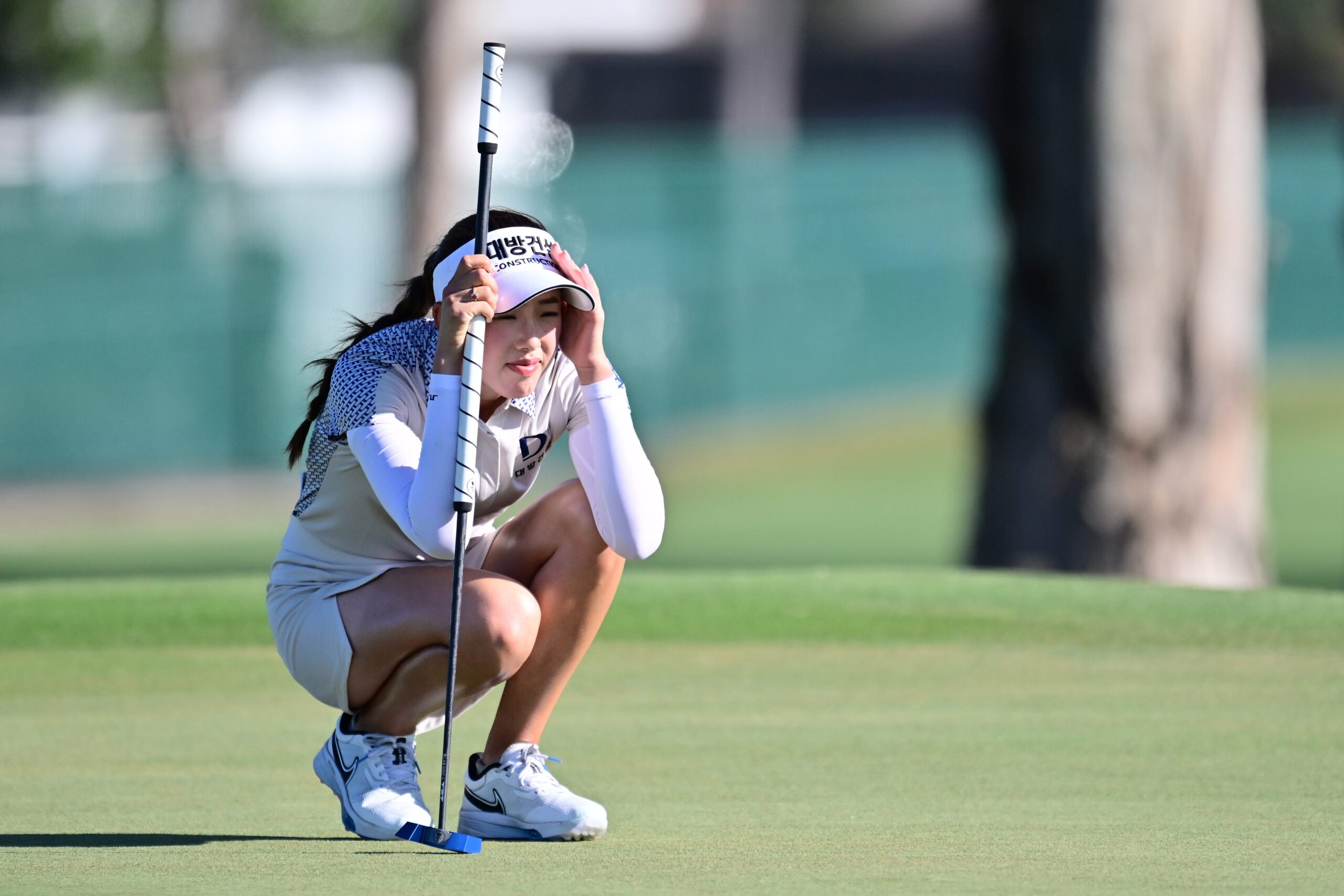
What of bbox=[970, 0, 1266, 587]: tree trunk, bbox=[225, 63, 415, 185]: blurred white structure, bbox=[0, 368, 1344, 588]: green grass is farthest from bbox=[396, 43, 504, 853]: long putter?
bbox=[225, 63, 415, 185]: blurred white structure

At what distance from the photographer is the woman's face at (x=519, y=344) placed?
3809 millimetres

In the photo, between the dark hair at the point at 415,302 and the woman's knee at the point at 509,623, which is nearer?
the woman's knee at the point at 509,623

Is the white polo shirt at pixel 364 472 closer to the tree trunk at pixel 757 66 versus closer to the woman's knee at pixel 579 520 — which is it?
the woman's knee at pixel 579 520

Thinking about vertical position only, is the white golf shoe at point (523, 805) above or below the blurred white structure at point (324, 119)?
below

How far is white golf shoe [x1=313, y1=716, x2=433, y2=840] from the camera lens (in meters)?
3.71

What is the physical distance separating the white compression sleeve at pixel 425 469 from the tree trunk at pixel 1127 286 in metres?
5.60

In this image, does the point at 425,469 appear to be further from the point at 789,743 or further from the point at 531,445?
the point at 789,743

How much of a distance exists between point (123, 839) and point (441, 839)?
1.81ft

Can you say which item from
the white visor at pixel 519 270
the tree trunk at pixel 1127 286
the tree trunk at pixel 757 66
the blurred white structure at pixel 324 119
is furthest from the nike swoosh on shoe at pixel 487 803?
the tree trunk at pixel 757 66

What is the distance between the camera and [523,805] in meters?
3.83

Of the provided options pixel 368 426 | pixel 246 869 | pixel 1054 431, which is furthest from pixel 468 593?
pixel 1054 431

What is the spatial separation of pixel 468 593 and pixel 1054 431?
562 cm

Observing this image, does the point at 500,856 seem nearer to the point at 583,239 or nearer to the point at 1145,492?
the point at 1145,492

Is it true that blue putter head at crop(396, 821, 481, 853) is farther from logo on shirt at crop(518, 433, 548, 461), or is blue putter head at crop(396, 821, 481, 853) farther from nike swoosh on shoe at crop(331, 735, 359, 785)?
logo on shirt at crop(518, 433, 548, 461)
